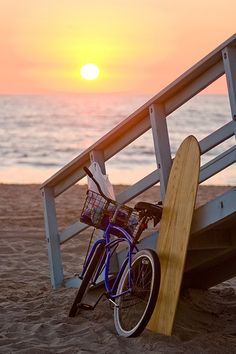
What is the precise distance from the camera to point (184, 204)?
556 centimetres

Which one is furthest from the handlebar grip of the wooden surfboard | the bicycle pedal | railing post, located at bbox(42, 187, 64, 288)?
railing post, located at bbox(42, 187, 64, 288)

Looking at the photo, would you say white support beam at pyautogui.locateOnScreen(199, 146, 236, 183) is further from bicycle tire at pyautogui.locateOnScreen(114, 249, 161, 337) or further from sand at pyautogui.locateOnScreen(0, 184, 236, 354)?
sand at pyautogui.locateOnScreen(0, 184, 236, 354)

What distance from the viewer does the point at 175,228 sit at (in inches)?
221

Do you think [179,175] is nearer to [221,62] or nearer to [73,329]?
[221,62]

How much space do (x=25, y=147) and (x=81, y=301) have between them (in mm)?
33388

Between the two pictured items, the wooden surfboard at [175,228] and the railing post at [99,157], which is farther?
the railing post at [99,157]

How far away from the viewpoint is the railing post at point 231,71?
5.09 m

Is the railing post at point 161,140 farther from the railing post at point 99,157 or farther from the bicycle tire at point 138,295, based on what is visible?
the railing post at point 99,157

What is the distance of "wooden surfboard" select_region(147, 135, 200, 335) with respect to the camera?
5480 mm

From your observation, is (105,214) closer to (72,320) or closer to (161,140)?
(161,140)

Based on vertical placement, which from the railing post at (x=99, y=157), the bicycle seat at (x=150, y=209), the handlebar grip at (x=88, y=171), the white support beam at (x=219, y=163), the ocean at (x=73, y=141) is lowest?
the bicycle seat at (x=150, y=209)

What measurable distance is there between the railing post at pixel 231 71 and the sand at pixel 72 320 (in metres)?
1.70

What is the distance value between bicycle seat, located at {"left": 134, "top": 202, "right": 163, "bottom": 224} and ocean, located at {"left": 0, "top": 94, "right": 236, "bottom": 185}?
14.8m

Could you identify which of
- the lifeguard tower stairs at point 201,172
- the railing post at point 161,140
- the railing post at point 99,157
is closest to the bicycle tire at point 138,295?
the lifeguard tower stairs at point 201,172
